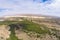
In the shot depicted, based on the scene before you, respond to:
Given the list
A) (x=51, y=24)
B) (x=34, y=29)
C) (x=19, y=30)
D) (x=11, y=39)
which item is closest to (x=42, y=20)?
(x=51, y=24)

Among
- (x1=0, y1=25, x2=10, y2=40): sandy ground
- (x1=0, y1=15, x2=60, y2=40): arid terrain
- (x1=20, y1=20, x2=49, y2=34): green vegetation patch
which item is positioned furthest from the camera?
(x1=20, y1=20, x2=49, y2=34): green vegetation patch

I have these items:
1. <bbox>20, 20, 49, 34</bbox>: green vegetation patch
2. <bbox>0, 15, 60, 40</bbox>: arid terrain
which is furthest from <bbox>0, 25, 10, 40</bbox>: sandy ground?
<bbox>20, 20, 49, 34</bbox>: green vegetation patch

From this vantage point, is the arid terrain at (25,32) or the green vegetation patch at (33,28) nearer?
the arid terrain at (25,32)

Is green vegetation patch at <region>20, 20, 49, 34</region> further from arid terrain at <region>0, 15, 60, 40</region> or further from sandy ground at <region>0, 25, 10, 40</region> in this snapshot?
sandy ground at <region>0, 25, 10, 40</region>

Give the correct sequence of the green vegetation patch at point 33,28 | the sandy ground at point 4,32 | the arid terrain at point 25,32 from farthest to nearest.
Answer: the green vegetation patch at point 33,28
the arid terrain at point 25,32
the sandy ground at point 4,32

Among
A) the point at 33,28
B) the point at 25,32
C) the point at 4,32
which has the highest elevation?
the point at 33,28

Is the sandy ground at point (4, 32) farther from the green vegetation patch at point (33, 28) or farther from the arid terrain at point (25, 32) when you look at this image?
the green vegetation patch at point (33, 28)

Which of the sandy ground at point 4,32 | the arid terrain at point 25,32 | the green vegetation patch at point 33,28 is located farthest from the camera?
the green vegetation patch at point 33,28

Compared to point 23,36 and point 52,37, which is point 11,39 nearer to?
point 23,36

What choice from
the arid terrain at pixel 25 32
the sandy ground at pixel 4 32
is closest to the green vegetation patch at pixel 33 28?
the arid terrain at pixel 25 32

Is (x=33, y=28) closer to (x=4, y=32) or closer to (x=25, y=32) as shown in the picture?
(x=25, y=32)

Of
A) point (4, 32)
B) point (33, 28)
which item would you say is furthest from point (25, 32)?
point (4, 32)
